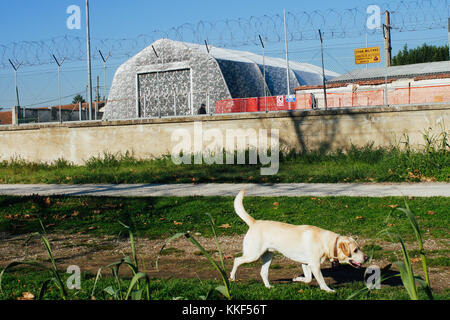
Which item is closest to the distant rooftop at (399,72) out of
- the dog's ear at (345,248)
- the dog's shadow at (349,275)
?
the dog's shadow at (349,275)

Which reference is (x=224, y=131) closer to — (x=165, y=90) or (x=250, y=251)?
(x=250, y=251)

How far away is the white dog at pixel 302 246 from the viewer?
5035 millimetres

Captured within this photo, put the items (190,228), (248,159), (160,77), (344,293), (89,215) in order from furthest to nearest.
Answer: (160,77)
(248,159)
(89,215)
(190,228)
(344,293)

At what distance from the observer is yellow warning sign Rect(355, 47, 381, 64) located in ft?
91.9

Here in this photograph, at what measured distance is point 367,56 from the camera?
1105 inches

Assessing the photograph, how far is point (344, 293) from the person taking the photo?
4883mm

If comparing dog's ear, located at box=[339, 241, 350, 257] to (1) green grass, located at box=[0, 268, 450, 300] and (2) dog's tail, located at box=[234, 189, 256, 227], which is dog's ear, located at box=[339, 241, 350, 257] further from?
(2) dog's tail, located at box=[234, 189, 256, 227]

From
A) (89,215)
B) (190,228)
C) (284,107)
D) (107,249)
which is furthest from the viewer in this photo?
(284,107)

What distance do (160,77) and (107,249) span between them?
28.1m

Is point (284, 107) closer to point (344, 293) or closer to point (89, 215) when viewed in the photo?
point (89, 215)

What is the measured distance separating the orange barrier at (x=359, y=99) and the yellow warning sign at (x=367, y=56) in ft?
7.63

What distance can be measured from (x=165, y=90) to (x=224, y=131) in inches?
682
